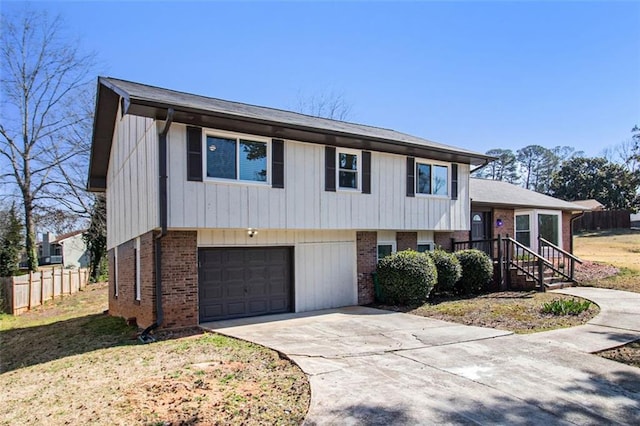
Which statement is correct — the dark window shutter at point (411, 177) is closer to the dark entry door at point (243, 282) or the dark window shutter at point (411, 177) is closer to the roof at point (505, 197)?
the roof at point (505, 197)

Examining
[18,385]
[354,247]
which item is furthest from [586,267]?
[18,385]

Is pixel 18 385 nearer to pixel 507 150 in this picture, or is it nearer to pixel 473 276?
pixel 473 276

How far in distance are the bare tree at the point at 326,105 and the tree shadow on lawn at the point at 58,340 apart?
21305mm

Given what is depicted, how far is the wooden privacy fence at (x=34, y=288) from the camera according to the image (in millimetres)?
17266

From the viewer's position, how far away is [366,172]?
12031mm

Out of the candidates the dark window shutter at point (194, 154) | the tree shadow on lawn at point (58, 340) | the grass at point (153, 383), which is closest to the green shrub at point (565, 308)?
the grass at point (153, 383)

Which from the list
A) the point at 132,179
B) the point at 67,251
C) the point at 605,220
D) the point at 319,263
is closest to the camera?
the point at 132,179

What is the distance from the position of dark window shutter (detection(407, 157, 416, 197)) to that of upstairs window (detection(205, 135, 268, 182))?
197 inches

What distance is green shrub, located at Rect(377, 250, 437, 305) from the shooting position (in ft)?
37.1

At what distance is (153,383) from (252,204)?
16.3 ft

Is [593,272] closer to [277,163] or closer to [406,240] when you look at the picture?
[406,240]

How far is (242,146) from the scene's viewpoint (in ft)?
32.1

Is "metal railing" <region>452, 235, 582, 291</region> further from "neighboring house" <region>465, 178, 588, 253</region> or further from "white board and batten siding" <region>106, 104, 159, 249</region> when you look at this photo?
"white board and batten siding" <region>106, 104, 159, 249</region>

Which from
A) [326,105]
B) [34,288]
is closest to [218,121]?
[34,288]
